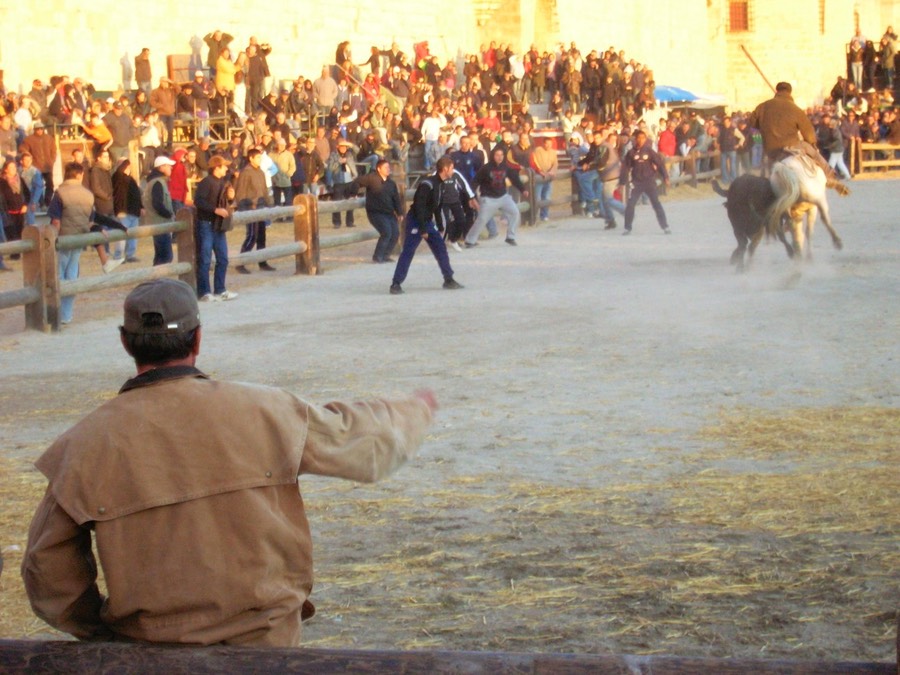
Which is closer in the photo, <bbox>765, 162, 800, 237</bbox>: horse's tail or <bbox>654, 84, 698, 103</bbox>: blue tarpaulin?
<bbox>765, 162, 800, 237</bbox>: horse's tail

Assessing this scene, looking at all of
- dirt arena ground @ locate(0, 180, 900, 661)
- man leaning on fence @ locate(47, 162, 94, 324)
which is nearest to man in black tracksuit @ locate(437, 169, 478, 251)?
dirt arena ground @ locate(0, 180, 900, 661)

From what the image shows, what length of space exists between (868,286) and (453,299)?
4115 mm

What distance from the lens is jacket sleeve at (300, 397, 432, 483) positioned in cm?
302

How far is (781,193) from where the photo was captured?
1520 cm

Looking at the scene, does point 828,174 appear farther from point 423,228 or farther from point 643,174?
point 643,174

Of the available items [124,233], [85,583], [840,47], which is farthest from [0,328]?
[840,47]

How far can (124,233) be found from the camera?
14.5 meters

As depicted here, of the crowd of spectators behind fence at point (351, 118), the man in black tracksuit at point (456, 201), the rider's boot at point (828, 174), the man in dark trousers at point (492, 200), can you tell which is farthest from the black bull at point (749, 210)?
the crowd of spectators behind fence at point (351, 118)

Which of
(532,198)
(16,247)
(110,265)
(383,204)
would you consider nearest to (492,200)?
(383,204)

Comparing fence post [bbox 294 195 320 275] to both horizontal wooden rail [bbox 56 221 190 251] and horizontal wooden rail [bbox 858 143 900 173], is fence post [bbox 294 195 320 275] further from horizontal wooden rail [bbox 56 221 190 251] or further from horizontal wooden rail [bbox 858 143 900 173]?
horizontal wooden rail [bbox 858 143 900 173]

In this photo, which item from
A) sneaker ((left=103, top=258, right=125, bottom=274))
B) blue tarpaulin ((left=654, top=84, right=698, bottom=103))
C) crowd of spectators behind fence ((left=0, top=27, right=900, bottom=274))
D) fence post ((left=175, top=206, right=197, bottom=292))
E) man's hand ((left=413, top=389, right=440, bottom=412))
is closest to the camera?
man's hand ((left=413, top=389, right=440, bottom=412))

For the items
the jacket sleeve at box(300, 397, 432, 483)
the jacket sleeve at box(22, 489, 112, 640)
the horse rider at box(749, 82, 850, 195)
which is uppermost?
the horse rider at box(749, 82, 850, 195)

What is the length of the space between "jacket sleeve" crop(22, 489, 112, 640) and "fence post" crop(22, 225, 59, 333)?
1022 cm

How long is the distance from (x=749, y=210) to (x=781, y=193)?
44cm
